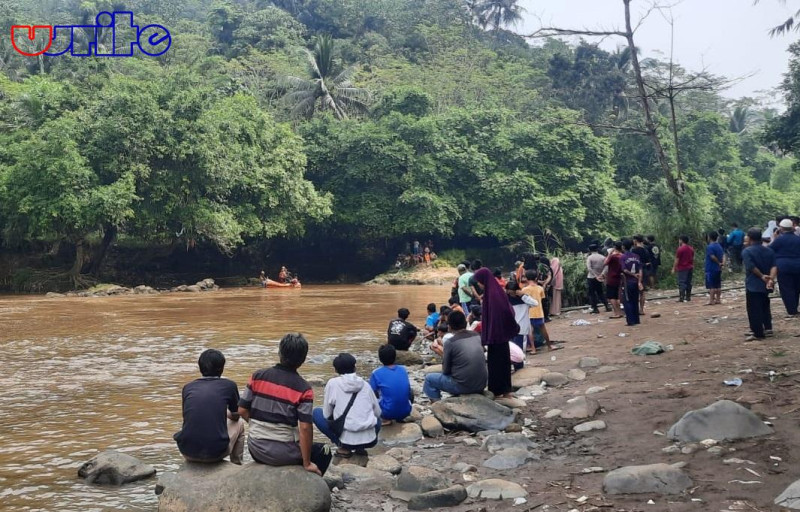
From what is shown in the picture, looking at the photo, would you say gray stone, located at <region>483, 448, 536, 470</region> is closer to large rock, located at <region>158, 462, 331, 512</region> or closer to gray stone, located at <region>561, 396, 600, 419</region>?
gray stone, located at <region>561, 396, 600, 419</region>

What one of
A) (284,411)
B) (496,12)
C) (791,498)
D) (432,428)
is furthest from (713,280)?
(496,12)

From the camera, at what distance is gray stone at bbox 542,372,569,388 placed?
9.84 m

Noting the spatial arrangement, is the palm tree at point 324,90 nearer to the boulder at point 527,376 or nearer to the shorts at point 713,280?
the shorts at point 713,280

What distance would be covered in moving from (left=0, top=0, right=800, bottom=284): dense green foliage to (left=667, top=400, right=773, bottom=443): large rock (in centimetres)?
1464

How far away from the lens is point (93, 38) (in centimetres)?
5688

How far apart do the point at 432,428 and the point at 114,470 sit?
3.28m

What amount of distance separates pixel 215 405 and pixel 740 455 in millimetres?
4205

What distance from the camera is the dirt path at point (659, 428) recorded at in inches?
210

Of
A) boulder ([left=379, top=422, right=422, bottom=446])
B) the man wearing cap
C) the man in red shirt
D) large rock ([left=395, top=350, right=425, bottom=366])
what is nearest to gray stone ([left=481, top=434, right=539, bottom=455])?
boulder ([left=379, top=422, right=422, bottom=446])

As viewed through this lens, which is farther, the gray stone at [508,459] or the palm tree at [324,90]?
the palm tree at [324,90]

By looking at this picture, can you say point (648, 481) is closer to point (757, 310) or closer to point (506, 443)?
point (506, 443)

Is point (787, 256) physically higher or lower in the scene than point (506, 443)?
higher

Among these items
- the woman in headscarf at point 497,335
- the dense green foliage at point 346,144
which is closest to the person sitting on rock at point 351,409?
the woman in headscarf at point 497,335

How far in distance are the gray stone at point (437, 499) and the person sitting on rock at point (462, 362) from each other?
297cm
